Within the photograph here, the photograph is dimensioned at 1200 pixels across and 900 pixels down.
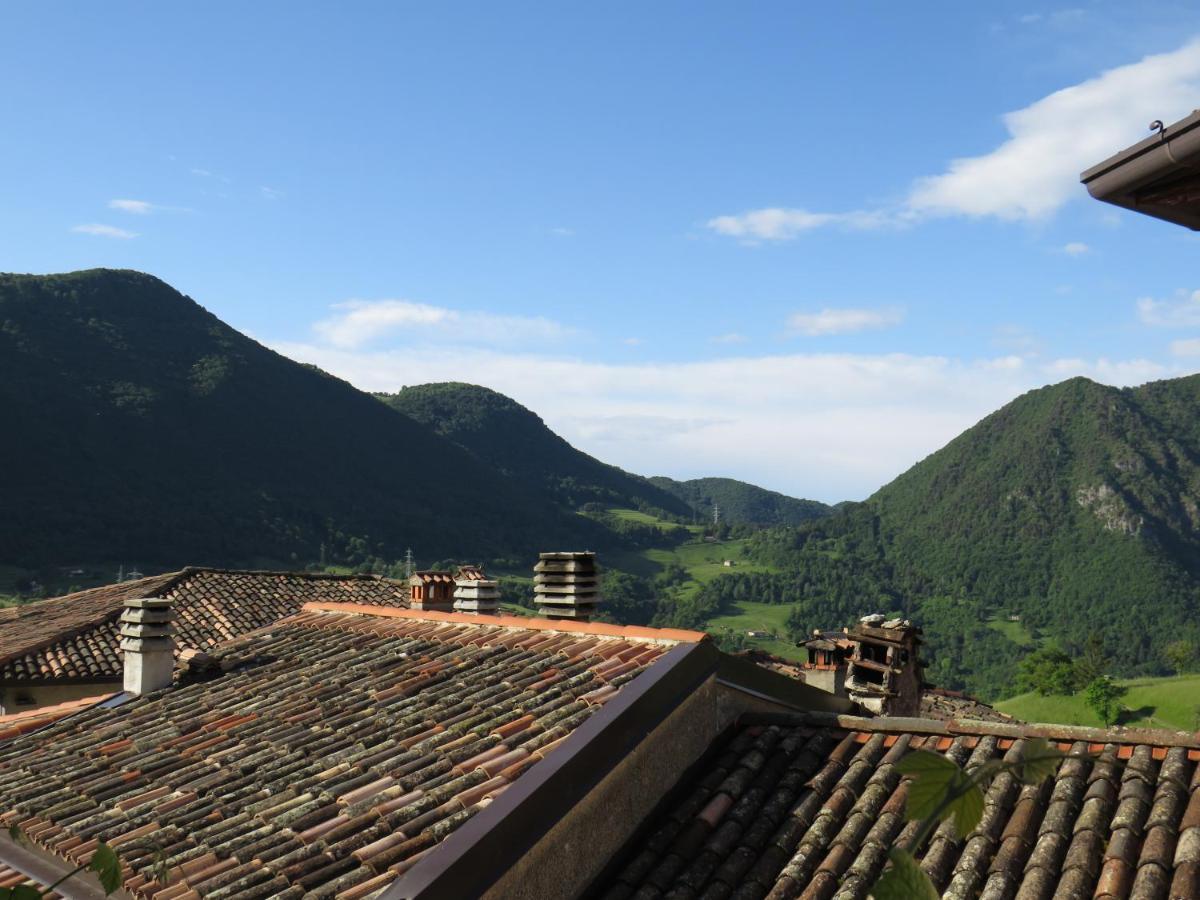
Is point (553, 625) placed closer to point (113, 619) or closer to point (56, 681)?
point (56, 681)

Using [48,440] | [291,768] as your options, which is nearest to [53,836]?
[291,768]

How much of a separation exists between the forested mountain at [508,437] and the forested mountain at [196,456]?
17.6 m

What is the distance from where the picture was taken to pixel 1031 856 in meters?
5.07

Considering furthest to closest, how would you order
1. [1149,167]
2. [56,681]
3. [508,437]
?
[508,437] < [56,681] < [1149,167]

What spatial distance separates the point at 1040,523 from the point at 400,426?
314 ft

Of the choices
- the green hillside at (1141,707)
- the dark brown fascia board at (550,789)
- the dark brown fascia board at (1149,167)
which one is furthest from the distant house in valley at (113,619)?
the green hillside at (1141,707)

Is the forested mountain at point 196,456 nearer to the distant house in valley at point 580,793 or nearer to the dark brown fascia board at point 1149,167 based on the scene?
the distant house in valley at point 580,793

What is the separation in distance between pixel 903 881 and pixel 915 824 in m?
4.66

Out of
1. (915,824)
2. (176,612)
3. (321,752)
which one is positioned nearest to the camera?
(915,824)

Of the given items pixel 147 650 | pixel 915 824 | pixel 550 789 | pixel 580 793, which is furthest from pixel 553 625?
pixel 147 650

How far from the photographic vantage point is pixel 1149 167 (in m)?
3.09

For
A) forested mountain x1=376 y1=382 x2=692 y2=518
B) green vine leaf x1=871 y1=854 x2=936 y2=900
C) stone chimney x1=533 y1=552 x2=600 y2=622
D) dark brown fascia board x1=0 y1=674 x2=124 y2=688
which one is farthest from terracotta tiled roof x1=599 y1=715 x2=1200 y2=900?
forested mountain x1=376 y1=382 x2=692 y2=518

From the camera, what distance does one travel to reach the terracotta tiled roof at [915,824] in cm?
488

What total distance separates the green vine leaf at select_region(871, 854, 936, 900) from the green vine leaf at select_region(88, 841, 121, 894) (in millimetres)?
1018
